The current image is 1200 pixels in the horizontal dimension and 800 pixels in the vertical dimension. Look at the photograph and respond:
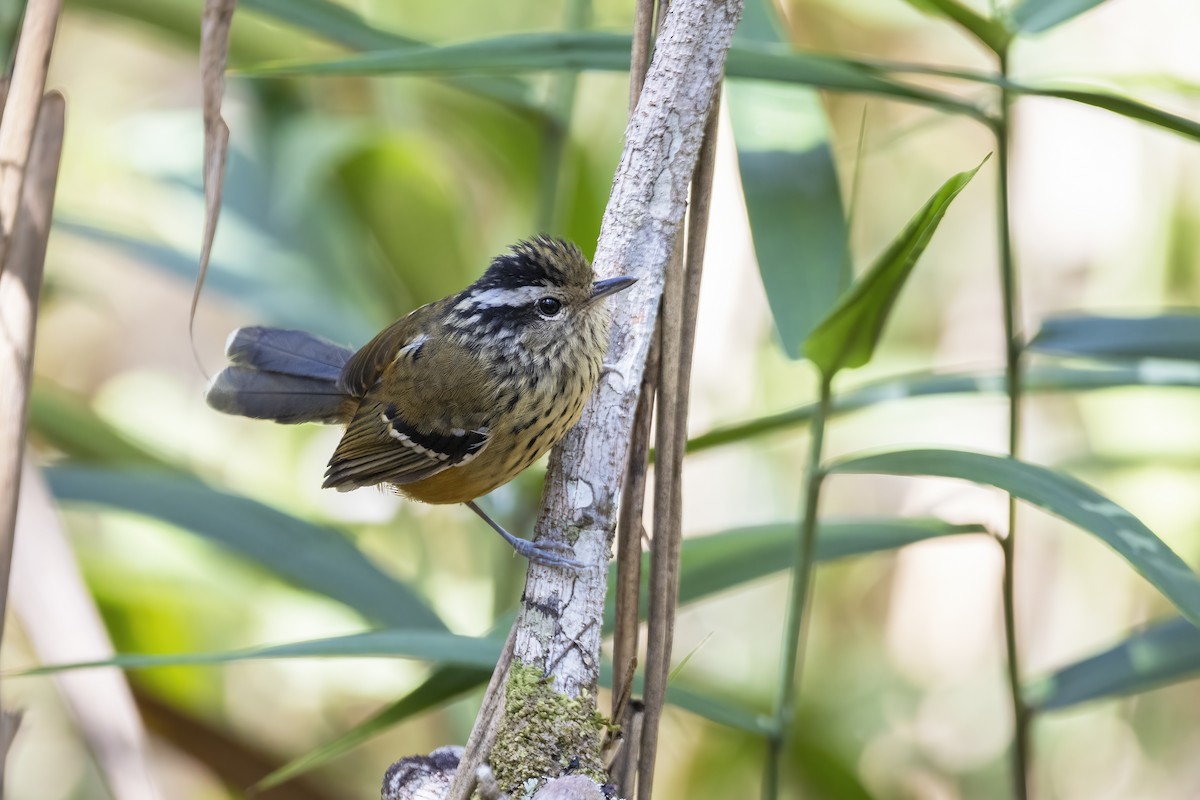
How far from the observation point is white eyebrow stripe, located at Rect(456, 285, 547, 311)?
1845 mm

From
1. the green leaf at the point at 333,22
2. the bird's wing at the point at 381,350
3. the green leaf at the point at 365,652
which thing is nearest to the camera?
the green leaf at the point at 365,652

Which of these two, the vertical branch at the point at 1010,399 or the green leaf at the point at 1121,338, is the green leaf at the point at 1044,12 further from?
the green leaf at the point at 1121,338

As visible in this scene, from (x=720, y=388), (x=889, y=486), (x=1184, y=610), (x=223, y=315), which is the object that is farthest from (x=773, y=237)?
(x=223, y=315)

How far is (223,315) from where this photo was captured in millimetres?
4543

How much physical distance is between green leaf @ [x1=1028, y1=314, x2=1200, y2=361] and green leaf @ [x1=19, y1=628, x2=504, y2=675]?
0.96m

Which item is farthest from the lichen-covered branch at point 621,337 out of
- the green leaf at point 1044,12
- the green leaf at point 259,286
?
the green leaf at point 259,286

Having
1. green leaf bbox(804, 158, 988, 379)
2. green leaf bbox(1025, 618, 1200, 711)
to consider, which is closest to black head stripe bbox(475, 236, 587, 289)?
green leaf bbox(804, 158, 988, 379)

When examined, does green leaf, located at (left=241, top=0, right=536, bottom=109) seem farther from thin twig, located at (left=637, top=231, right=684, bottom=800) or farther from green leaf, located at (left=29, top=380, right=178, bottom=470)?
green leaf, located at (left=29, top=380, right=178, bottom=470)

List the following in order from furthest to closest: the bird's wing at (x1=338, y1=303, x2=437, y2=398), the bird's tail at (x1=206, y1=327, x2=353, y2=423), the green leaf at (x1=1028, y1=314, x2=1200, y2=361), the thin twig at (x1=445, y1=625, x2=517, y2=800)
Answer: the bird's tail at (x1=206, y1=327, x2=353, y2=423) < the bird's wing at (x1=338, y1=303, x2=437, y2=398) < the green leaf at (x1=1028, y1=314, x2=1200, y2=361) < the thin twig at (x1=445, y1=625, x2=517, y2=800)

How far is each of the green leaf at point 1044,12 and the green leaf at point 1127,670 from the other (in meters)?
1.00

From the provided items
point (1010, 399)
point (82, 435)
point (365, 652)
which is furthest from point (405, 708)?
Answer: point (82, 435)

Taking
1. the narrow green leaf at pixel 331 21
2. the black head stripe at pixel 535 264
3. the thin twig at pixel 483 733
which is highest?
the narrow green leaf at pixel 331 21

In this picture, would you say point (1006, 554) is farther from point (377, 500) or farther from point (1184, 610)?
point (377, 500)

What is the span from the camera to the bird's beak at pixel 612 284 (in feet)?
4.25
